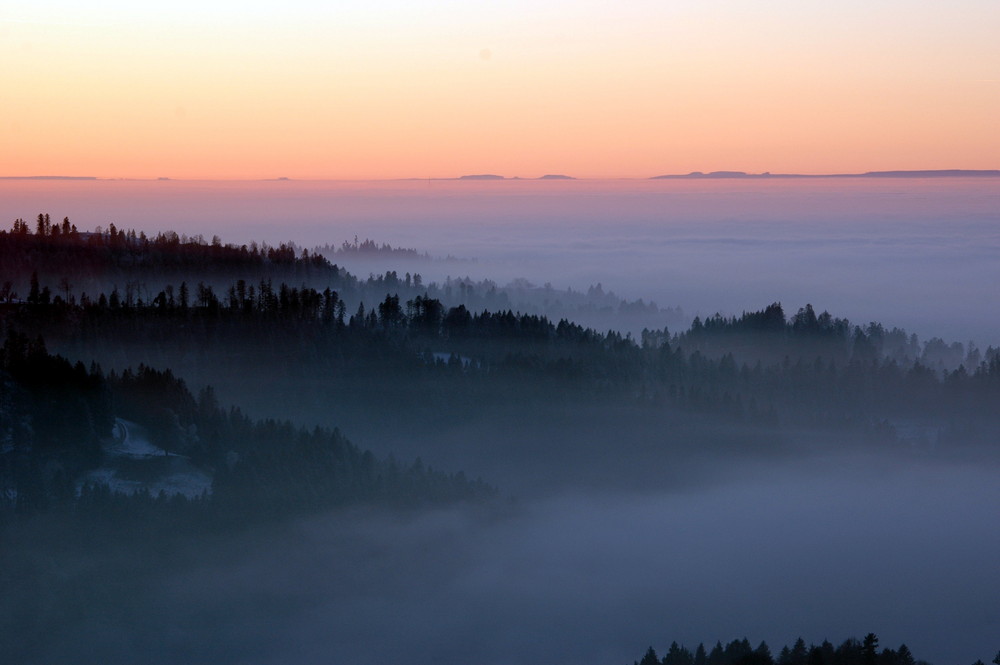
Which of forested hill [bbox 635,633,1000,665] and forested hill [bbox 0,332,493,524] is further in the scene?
forested hill [bbox 0,332,493,524]

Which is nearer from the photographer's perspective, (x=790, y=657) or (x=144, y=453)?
(x=790, y=657)

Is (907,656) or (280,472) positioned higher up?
(280,472)

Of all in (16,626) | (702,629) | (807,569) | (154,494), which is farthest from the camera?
(807,569)

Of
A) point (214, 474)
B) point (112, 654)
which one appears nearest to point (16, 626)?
point (112, 654)

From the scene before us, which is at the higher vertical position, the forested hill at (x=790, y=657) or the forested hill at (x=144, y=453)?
the forested hill at (x=144, y=453)

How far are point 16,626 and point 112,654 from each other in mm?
10072

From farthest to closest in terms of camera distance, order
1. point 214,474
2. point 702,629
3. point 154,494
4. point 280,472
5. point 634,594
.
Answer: point 634,594
point 702,629
point 280,472
point 214,474
point 154,494

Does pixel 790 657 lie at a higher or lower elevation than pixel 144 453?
lower

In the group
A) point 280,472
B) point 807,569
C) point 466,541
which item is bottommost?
point 807,569

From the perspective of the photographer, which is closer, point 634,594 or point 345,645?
point 345,645

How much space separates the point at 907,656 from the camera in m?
109

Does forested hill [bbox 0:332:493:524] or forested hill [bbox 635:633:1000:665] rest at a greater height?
forested hill [bbox 0:332:493:524]

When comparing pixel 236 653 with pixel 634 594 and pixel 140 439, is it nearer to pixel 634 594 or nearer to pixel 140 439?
pixel 140 439

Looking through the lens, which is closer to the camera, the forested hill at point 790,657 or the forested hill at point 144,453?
the forested hill at point 790,657
